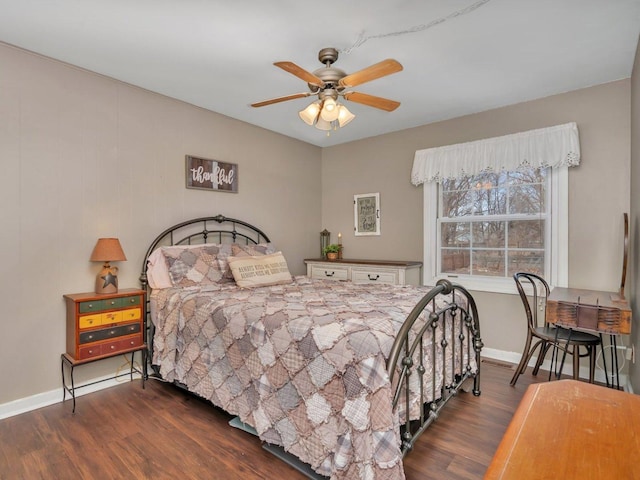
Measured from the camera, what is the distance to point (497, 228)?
3566mm

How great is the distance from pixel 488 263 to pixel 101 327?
3577mm

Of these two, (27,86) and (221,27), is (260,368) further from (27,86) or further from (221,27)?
(27,86)

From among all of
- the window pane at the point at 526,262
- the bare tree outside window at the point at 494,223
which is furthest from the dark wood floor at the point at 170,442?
the bare tree outside window at the point at 494,223

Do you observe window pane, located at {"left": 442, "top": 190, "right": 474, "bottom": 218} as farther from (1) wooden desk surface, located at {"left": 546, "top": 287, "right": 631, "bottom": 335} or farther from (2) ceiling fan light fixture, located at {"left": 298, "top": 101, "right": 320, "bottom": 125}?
(2) ceiling fan light fixture, located at {"left": 298, "top": 101, "right": 320, "bottom": 125}

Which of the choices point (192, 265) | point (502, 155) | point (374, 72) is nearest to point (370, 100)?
point (374, 72)

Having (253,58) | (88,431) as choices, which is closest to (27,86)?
(253,58)

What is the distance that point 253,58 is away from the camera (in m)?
2.55

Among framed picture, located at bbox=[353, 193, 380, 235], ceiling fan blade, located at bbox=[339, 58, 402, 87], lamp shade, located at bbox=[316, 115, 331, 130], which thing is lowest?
framed picture, located at bbox=[353, 193, 380, 235]

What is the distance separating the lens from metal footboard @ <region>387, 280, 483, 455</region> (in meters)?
1.66

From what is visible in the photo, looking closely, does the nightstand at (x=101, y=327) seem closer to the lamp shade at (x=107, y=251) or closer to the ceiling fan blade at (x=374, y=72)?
the lamp shade at (x=107, y=251)

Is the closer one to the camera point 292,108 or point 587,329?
point 587,329

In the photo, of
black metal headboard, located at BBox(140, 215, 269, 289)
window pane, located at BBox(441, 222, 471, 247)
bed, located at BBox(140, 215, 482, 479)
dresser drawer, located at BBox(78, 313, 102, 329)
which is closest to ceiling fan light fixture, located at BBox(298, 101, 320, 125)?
bed, located at BBox(140, 215, 482, 479)

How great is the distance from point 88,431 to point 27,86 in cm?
241

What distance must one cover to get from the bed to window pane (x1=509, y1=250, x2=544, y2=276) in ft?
3.91
